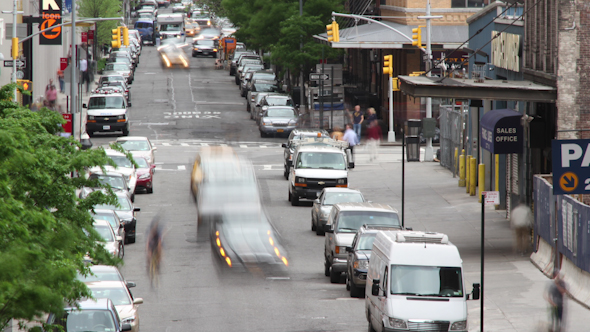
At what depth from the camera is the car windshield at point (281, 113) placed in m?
49.0

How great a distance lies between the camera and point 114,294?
16188 millimetres

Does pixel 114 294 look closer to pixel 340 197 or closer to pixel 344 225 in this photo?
pixel 344 225

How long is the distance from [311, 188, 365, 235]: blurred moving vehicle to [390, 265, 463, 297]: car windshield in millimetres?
10542

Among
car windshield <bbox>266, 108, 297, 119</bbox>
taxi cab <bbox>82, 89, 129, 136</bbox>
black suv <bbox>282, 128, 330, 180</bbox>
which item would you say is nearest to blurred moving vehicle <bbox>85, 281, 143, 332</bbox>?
black suv <bbox>282, 128, 330, 180</bbox>

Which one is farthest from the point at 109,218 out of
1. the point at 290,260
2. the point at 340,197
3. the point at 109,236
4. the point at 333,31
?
the point at 333,31

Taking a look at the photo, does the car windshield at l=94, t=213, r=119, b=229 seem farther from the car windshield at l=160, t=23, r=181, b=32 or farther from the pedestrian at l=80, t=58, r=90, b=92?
the car windshield at l=160, t=23, r=181, b=32

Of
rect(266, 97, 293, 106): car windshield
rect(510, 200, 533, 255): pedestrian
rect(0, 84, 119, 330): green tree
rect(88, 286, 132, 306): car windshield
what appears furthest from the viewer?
rect(266, 97, 293, 106): car windshield

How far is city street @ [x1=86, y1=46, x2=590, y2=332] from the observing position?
17625 mm

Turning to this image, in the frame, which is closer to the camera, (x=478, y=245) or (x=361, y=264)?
(x=361, y=264)

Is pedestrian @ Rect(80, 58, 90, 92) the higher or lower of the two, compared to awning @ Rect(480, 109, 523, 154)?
higher

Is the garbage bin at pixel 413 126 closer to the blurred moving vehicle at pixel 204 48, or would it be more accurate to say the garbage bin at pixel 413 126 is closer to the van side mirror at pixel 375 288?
the van side mirror at pixel 375 288

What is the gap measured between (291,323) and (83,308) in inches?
175

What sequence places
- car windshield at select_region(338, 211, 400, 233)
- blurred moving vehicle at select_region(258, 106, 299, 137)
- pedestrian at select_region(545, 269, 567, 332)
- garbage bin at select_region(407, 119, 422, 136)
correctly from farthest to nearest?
1. blurred moving vehicle at select_region(258, 106, 299, 137)
2. garbage bin at select_region(407, 119, 422, 136)
3. car windshield at select_region(338, 211, 400, 233)
4. pedestrian at select_region(545, 269, 567, 332)

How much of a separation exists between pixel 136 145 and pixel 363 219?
654 inches
